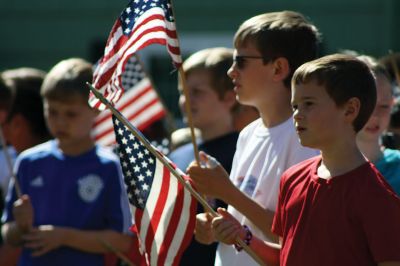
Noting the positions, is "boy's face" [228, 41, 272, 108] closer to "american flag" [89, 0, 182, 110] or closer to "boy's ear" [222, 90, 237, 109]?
"american flag" [89, 0, 182, 110]

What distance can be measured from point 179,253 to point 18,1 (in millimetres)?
11395

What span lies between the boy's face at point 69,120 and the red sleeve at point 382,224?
2.62 m

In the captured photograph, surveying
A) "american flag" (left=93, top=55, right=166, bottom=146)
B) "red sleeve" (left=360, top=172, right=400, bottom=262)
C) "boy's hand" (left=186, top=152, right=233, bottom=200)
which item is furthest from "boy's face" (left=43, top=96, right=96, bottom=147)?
"red sleeve" (left=360, top=172, right=400, bottom=262)

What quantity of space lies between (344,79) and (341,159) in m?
0.27

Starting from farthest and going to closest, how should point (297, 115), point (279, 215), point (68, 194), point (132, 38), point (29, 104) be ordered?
1. point (29, 104)
2. point (68, 194)
3. point (132, 38)
4. point (279, 215)
5. point (297, 115)

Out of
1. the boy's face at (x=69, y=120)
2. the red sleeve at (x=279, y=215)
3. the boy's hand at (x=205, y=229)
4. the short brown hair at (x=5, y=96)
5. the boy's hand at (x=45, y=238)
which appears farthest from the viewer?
the short brown hair at (x=5, y=96)

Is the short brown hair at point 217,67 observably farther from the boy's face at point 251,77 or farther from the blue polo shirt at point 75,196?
the boy's face at point 251,77

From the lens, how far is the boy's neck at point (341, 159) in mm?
3391

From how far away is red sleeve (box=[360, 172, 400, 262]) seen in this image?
321 cm

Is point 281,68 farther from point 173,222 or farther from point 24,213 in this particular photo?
point 24,213

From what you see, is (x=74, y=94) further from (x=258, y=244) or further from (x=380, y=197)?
(x=380, y=197)

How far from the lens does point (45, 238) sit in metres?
5.28

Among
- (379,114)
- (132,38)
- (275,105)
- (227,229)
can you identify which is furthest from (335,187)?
(379,114)

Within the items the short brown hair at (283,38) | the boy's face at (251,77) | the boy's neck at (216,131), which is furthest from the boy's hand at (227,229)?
the boy's neck at (216,131)
